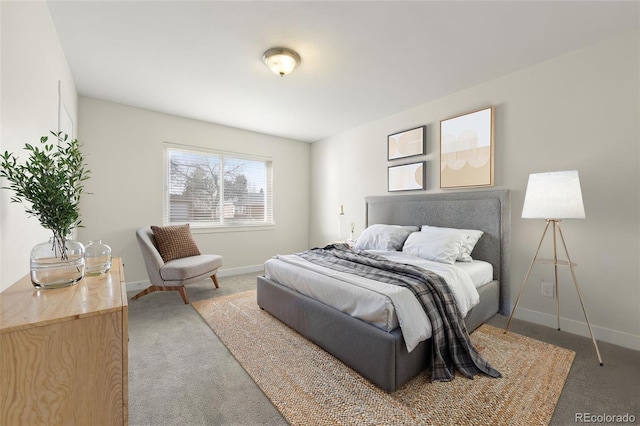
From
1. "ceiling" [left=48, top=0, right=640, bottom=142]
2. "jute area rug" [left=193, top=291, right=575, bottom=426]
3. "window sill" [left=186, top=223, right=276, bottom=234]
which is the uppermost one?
"ceiling" [left=48, top=0, right=640, bottom=142]

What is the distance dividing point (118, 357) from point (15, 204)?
112 centimetres

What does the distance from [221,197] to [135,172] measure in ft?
4.02

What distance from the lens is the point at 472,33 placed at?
7.04 ft

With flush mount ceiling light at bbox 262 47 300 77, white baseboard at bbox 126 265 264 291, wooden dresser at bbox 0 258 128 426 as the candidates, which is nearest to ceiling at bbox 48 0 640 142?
flush mount ceiling light at bbox 262 47 300 77

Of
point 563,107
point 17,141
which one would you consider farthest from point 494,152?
point 17,141

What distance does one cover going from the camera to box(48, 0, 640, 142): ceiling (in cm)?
191

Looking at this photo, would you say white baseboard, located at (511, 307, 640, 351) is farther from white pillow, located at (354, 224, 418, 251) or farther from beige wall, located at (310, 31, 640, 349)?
white pillow, located at (354, 224, 418, 251)

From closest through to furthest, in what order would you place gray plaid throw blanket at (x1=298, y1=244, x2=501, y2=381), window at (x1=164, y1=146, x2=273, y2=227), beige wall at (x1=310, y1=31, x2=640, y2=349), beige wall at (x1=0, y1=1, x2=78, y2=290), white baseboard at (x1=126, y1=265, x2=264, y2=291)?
beige wall at (x1=0, y1=1, x2=78, y2=290), gray plaid throw blanket at (x1=298, y1=244, x2=501, y2=381), beige wall at (x1=310, y1=31, x2=640, y2=349), white baseboard at (x1=126, y1=265, x2=264, y2=291), window at (x1=164, y1=146, x2=273, y2=227)

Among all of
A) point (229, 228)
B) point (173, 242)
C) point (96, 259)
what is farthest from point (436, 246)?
point (229, 228)

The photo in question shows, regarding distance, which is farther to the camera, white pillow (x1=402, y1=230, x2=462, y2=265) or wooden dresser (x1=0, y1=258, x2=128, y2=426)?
white pillow (x1=402, y1=230, x2=462, y2=265)

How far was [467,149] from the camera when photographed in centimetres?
307

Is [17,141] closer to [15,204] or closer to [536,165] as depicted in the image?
[15,204]

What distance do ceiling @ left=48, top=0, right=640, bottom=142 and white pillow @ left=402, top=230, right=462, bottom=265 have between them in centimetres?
168

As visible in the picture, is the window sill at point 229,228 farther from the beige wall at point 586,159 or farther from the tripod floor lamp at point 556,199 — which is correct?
the tripod floor lamp at point 556,199
